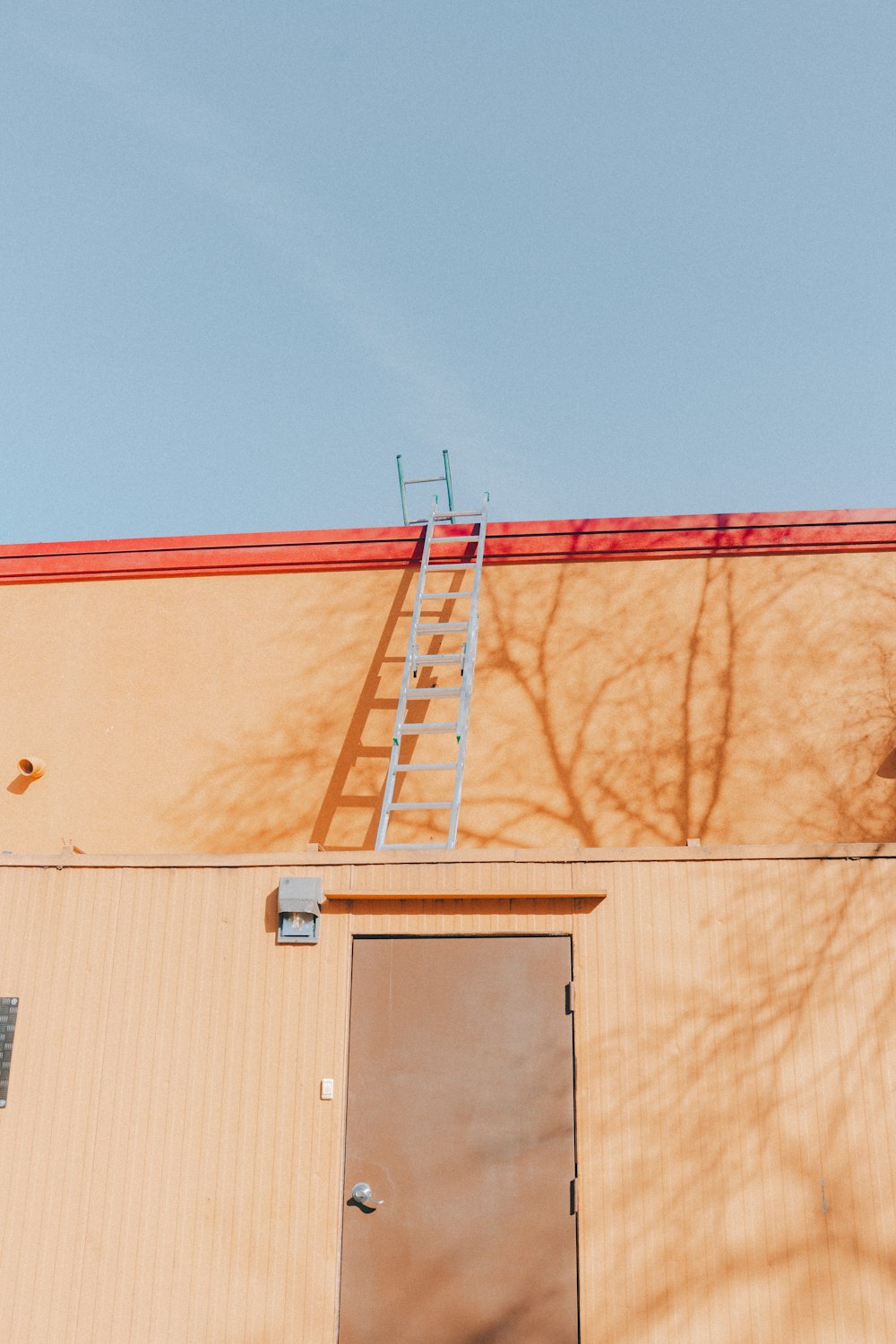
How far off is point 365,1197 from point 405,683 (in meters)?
4.07

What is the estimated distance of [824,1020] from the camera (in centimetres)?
584

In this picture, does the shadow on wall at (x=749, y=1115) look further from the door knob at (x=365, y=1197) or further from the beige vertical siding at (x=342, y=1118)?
the door knob at (x=365, y=1197)

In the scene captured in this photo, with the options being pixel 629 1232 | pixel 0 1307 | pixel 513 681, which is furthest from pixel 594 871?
pixel 0 1307

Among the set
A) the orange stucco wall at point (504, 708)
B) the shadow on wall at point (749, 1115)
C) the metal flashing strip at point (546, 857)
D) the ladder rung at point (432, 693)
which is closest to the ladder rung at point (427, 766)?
the orange stucco wall at point (504, 708)

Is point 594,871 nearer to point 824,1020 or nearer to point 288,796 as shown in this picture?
point 824,1020

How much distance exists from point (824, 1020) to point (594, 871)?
4.61 ft

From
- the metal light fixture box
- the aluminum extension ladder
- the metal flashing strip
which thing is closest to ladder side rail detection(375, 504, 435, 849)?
the aluminum extension ladder

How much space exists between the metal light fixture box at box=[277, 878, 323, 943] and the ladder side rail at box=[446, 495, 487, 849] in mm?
1746

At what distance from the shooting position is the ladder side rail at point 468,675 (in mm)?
8125

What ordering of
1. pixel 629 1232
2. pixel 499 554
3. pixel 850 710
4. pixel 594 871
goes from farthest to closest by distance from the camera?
pixel 499 554, pixel 850 710, pixel 594 871, pixel 629 1232

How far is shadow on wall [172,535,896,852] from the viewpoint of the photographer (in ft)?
28.2

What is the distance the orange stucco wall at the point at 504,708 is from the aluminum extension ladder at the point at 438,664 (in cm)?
18

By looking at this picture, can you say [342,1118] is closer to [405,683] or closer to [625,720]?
[405,683]

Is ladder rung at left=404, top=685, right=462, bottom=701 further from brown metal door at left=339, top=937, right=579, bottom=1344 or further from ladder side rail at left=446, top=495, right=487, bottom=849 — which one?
brown metal door at left=339, top=937, right=579, bottom=1344
